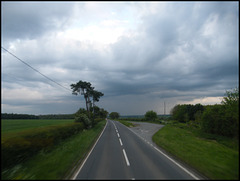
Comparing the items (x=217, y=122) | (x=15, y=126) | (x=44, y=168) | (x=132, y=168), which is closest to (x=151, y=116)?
(x=217, y=122)

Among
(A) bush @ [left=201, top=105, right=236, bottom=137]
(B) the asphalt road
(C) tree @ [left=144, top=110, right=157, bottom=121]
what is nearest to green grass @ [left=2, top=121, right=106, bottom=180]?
(B) the asphalt road

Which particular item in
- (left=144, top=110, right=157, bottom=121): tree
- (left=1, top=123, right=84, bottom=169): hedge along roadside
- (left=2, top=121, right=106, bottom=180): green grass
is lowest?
(left=144, top=110, right=157, bottom=121): tree

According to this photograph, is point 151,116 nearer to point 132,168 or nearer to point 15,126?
point 15,126

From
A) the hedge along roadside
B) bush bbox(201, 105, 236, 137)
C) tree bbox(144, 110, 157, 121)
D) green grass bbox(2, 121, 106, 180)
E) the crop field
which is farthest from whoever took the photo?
tree bbox(144, 110, 157, 121)

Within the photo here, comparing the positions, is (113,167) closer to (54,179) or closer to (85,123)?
(54,179)

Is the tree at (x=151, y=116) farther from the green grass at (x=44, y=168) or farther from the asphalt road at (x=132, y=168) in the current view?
the green grass at (x=44, y=168)

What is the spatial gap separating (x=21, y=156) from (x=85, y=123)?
64.2 ft

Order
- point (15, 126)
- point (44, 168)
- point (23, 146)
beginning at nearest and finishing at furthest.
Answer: point (44, 168), point (23, 146), point (15, 126)

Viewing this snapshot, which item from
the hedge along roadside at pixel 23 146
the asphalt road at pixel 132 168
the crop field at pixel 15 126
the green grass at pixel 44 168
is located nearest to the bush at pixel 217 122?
the asphalt road at pixel 132 168

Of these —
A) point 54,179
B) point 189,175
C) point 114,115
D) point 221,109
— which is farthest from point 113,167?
point 114,115

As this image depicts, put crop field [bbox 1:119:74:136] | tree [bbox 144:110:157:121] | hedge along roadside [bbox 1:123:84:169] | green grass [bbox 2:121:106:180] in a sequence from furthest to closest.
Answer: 1. tree [bbox 144:110:157:121]
2. crop field [bbox 1:119:74:136]
3. hedge along roadside [bbox 1:123:84:169]
4. green grass [bbox 2:121:106:180]

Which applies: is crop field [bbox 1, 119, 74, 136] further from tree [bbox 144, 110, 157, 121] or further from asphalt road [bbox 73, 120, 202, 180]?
tree [bbox 144, 110, 157, 121]

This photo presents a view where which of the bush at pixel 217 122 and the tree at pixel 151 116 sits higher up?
the bush at pixel 217 122

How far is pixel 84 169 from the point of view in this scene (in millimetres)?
8039
